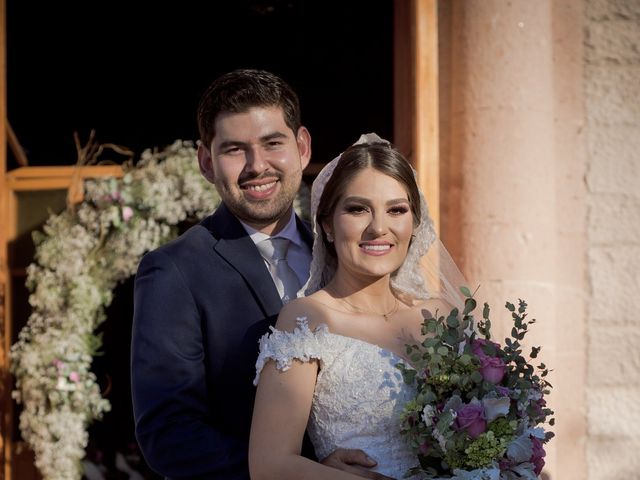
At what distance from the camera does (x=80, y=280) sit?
5.24 m

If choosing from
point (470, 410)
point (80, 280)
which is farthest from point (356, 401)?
point (80, 280)

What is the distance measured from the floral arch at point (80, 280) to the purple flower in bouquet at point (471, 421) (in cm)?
282

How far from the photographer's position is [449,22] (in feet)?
15.9

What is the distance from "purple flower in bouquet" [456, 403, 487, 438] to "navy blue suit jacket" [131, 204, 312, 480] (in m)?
0.68

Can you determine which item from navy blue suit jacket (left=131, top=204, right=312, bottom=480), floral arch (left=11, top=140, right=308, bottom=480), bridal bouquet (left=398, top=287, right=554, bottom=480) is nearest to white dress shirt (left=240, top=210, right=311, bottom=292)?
navy blue suit jacket (left=131, top=204, right=312, bottom=480)

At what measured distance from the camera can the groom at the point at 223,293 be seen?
2.97 metres

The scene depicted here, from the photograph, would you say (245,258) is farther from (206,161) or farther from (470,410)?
(470,410)

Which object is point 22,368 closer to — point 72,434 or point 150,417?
point 72,434

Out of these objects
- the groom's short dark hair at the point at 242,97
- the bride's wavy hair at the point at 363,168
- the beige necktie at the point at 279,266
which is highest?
the groom's short dark hair at the point at 242,97

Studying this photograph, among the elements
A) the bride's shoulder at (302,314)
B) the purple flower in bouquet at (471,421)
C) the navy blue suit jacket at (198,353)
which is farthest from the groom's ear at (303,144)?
the purple flower in bouquet at (471,421)

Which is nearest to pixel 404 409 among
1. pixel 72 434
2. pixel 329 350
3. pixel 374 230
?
pixel 329 350

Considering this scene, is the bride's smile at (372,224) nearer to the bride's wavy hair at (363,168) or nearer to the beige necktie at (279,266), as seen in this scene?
the bride's wavy hair at (363,168)

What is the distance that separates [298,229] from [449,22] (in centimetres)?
179

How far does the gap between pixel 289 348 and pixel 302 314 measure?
0.54ft
